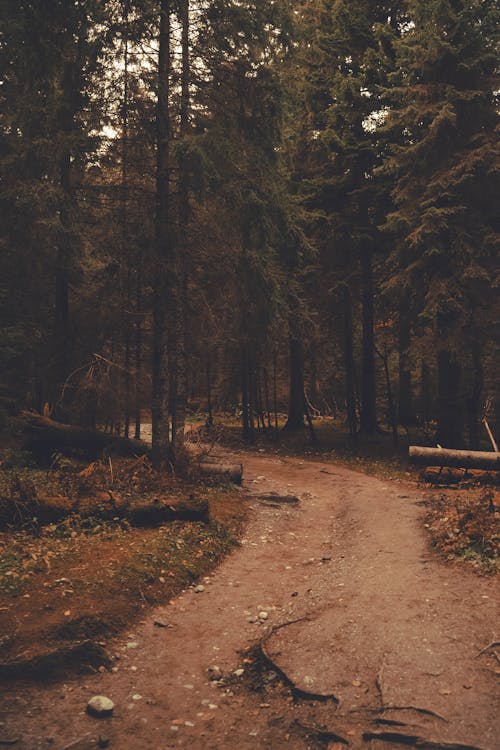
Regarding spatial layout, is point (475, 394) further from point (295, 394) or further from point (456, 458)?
point (295, 394)

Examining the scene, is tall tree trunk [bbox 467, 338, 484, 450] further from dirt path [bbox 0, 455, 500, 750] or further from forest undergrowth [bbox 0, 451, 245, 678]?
dirt path [bbox 0, 455, 500, 750]

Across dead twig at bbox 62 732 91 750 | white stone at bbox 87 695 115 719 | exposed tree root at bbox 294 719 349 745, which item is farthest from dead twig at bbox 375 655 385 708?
dead twig at bbox 62 732 91 750

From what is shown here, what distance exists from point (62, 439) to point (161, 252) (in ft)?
17.4

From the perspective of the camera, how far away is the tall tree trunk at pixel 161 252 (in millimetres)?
12766

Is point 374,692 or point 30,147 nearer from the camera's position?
point 374,692

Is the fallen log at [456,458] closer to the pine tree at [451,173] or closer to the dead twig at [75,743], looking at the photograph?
the pine tree at [451,173]

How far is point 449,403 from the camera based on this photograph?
17.6 metres

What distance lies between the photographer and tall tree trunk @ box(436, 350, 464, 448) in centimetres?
1748

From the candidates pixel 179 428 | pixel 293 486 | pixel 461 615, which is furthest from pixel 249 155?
pixel 461 615

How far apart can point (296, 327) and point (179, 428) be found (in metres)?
7.90

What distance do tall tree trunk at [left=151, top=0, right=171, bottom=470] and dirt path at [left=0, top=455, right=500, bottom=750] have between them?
4.80m

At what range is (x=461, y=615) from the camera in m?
6.40

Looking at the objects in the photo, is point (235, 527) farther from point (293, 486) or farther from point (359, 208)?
point (359, 208)

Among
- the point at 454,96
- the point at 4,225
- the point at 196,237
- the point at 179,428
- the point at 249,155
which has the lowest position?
the point at 179,428
